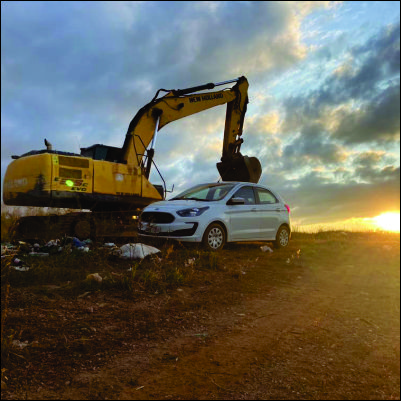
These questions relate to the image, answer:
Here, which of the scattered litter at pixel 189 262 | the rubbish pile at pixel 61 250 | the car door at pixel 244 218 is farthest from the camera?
the car door at pixel 244 218

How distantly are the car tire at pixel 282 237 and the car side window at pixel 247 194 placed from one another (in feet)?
4.04

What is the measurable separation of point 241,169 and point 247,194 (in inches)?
78.7

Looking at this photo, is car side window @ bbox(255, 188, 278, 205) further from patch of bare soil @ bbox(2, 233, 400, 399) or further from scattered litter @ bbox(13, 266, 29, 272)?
scattered litter @ bbox(13, 266, 29, 272)

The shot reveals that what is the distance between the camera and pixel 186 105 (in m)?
12.7

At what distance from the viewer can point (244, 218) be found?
9508 mm

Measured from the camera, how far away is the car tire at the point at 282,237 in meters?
10.5

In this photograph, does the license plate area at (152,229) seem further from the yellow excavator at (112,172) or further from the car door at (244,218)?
the yellow excavator at (112,172)

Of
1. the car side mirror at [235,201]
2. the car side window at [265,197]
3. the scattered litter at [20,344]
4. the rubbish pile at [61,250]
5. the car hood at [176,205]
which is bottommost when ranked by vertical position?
the scattered litter at [20,344]

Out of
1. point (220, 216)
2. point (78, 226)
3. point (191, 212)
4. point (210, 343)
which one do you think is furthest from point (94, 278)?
point (78, 226)

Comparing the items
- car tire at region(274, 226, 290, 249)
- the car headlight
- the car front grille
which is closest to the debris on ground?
the car front grille

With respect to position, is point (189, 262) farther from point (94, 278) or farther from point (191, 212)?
point (94, 278)

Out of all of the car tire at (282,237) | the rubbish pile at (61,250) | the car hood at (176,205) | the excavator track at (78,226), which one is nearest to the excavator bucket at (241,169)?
the car tire at (282,237)

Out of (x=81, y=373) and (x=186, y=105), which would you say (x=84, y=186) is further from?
(x=81, y=373)

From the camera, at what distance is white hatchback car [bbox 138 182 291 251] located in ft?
28.2
